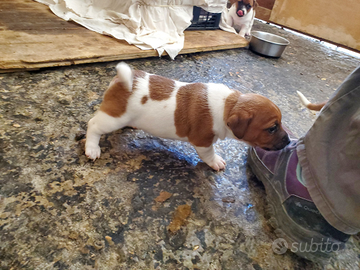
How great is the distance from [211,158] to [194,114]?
1.28ft

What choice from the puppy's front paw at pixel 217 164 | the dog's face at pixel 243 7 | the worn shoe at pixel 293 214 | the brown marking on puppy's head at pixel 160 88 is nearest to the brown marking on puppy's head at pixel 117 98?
the brown marking on puppy's head at pixel 160 88

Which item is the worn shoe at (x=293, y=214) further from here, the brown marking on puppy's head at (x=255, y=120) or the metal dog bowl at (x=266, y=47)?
the metal dog bowl at (x=266, y=47)

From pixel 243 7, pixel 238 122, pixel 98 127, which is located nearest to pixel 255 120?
pixel 238 122

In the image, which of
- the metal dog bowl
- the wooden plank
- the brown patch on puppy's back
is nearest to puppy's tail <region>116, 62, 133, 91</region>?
the brown patch on puppy's back

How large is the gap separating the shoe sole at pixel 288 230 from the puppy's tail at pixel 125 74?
1.08 metres

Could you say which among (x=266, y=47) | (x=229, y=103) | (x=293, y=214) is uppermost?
(x=229, y=103)

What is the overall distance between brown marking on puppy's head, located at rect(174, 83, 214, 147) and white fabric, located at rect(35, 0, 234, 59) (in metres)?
1.84

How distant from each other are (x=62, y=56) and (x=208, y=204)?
211cm

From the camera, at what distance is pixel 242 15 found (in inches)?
191

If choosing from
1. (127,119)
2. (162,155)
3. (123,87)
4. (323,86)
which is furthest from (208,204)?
(323,86)

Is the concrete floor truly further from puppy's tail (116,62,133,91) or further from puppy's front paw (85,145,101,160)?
puppy's tail (116,62,133,91)

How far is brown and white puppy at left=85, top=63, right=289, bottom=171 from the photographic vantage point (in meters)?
1.54

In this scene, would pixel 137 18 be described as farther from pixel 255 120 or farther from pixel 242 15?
pixel 255 120

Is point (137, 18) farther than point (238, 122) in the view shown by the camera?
Yes
